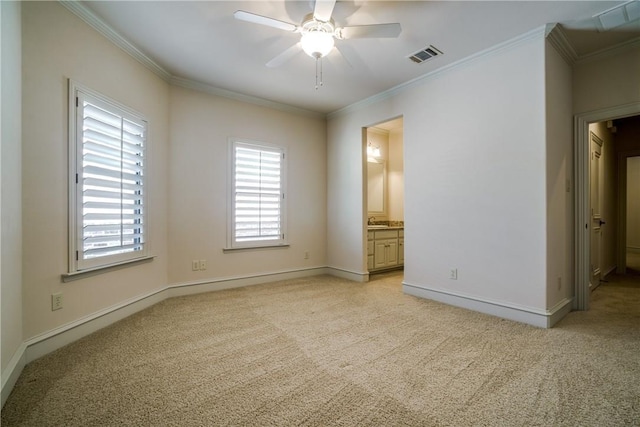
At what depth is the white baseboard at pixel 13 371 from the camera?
163 cm

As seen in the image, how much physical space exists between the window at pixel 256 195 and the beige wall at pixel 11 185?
2.30 metres

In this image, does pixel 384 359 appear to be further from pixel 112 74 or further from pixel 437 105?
pixel 112 74

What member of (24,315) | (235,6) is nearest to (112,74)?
(235,6)

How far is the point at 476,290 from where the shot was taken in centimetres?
315

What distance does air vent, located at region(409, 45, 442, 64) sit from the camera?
118 inches

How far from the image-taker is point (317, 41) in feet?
7.44

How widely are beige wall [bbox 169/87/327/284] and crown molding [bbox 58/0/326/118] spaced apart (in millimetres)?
84

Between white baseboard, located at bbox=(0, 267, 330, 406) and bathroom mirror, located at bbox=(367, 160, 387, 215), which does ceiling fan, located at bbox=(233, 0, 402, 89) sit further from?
bathroom mirror, located at bbox=(367, 160, 387, 215)

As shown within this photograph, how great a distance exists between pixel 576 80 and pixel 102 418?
16.4 feet

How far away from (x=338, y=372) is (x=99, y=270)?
232 cm

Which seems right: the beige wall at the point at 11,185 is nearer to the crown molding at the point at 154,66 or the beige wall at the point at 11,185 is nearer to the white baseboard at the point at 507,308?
the crown molding at the point at 154,66

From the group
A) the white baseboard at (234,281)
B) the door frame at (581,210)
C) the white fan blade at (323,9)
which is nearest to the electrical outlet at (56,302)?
the white baseboard at (234,281)

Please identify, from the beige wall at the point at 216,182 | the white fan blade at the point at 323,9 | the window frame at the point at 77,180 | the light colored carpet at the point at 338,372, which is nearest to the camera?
the light colored carpet at the point at 338,372

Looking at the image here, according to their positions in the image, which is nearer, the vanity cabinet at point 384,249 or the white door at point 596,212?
the white door at point 596,212
